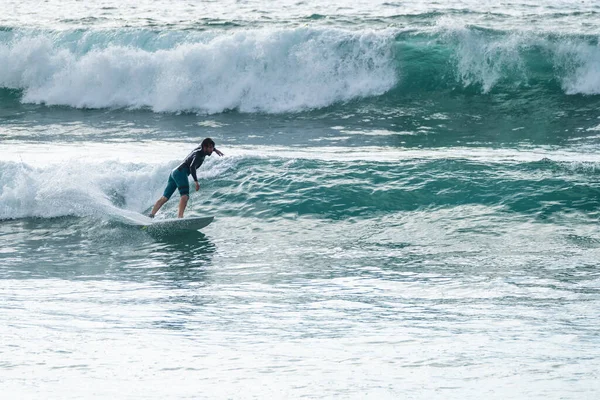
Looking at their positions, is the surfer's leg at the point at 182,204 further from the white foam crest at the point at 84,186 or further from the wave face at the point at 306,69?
the wave face at the point at 306,69

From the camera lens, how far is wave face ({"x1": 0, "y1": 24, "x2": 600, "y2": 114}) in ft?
68.3

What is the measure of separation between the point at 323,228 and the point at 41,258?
12.1ft

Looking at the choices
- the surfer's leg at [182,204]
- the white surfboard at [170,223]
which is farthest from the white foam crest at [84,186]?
the surfer's leg at [182,204]

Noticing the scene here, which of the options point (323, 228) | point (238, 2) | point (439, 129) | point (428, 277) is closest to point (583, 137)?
point (439, 129)

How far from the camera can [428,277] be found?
9352mm

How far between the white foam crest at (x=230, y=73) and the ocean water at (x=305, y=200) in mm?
62

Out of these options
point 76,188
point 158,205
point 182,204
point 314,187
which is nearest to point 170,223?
point 182,204

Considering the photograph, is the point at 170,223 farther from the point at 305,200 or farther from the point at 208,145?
the point at 305,200

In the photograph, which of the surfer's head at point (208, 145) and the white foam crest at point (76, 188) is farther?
the white foam crest at point (76, 188)

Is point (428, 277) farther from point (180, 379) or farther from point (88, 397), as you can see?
point (88, 397)

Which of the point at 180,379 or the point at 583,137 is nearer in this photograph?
the point at 180,379

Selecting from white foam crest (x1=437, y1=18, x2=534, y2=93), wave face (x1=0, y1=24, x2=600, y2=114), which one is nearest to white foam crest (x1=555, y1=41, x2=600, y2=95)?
wave face (x1=0, y1=24, x2=600, y2=114)

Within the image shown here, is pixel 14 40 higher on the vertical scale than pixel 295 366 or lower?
higher

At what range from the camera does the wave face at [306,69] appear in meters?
20.8
